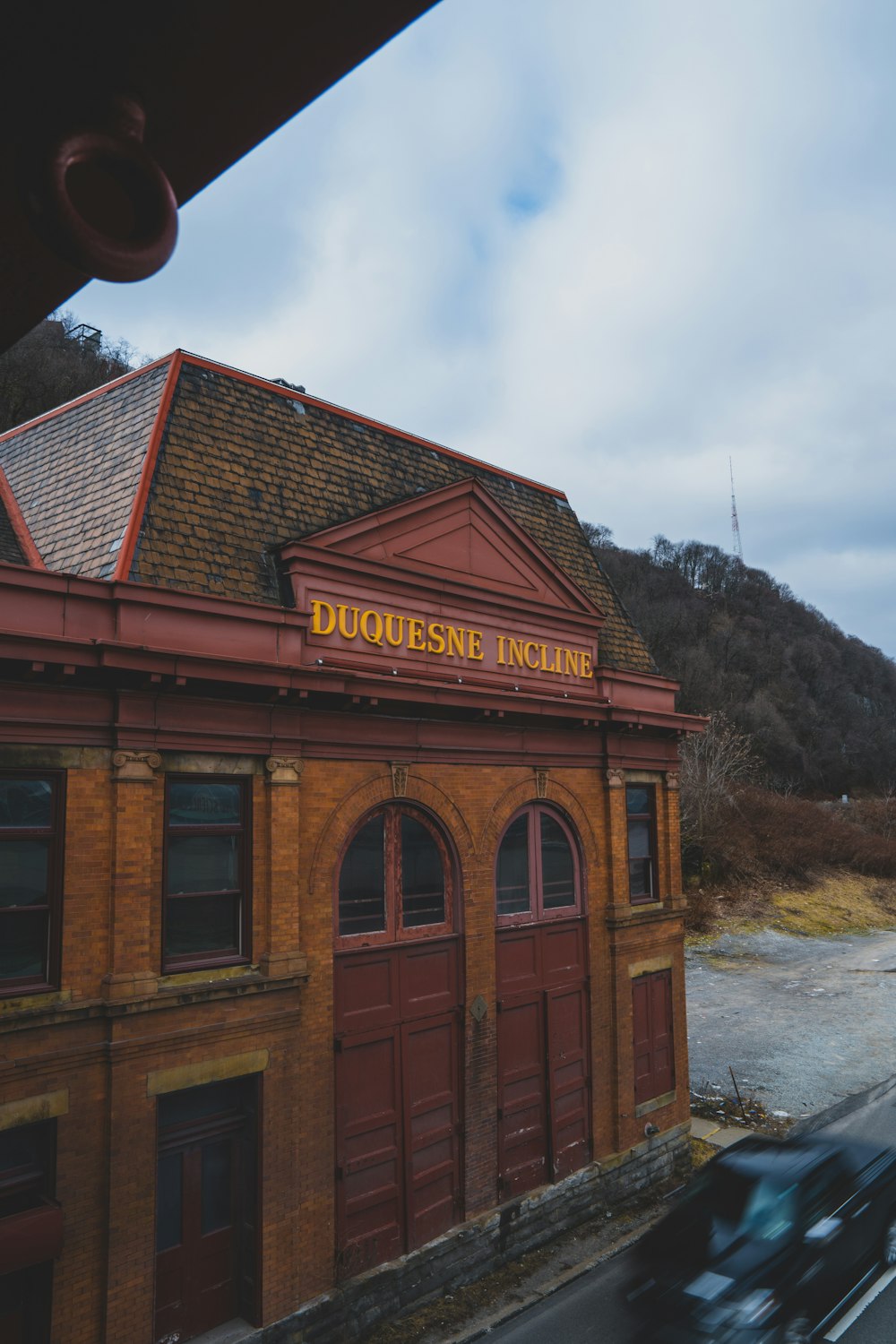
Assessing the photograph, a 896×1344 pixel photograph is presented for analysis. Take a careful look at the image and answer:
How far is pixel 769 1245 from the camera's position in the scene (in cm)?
1114

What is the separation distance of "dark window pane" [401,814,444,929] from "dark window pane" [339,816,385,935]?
43cm

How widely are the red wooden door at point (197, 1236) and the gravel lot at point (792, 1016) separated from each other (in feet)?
44.7

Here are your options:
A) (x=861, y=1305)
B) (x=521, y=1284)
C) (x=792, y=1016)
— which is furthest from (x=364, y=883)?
(x=792, y=1016)

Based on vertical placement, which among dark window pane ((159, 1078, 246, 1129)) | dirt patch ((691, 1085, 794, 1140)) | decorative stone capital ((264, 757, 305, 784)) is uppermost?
decorative stone capital ((264, 757, 305, 784))

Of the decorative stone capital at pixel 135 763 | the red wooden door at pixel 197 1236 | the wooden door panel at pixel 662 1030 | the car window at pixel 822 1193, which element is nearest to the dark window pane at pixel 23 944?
the decorative stone capital at pixel 135 763

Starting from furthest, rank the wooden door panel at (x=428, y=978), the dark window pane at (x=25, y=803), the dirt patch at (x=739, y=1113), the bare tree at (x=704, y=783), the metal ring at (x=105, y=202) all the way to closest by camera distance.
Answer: the bare tree at (x=704, y=783) < the dirt patch at (x=739, y=1113) < the wooden door panel at (x=428, y=978) < the dark window pane at (x=25, y=803) < the metal ring at (x=105, y=202)

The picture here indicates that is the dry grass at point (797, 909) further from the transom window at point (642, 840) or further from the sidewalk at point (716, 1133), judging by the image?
the transom window at point (642, 840)

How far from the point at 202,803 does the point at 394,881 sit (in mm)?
3424

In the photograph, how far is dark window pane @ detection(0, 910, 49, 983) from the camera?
32.6ft

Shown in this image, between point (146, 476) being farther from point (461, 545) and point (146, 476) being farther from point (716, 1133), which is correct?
point (716, 1133)

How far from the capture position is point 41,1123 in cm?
999

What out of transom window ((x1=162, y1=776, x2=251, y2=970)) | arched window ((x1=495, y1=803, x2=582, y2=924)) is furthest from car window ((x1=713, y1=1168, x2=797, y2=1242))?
transom window ((x1=162, y1=776, x2=251, y2=970))

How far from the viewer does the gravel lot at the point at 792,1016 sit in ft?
73.6

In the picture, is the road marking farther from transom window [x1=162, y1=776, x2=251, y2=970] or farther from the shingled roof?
the shingled roof
